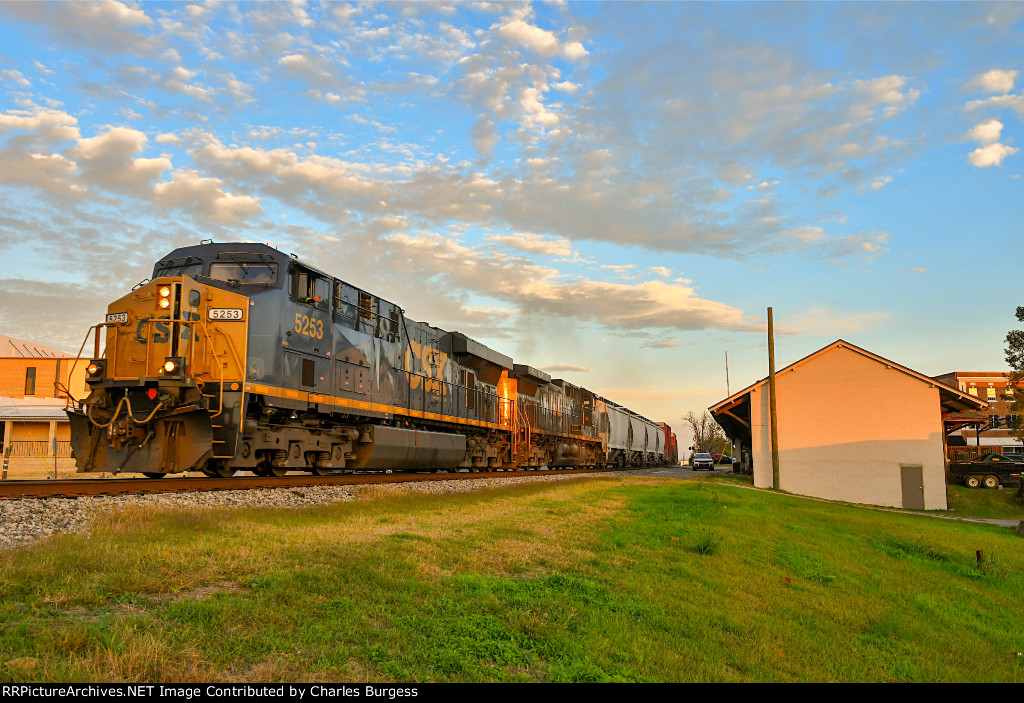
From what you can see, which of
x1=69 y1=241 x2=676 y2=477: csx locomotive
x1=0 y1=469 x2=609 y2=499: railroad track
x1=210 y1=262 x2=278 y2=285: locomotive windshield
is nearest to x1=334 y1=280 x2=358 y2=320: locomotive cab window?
x1=69 y1=241 x2=676 y2=477: csx locomotive

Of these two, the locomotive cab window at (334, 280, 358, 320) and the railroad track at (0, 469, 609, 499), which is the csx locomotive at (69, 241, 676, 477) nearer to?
the locomotive cab window at (334, 280, 358, 320)

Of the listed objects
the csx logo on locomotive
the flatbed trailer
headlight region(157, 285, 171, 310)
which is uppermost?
headlight region(157, 285, 171, 310)

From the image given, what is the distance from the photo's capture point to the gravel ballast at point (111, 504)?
265 inches

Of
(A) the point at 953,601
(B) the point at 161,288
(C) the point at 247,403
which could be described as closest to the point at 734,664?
(A) the point at 953,601

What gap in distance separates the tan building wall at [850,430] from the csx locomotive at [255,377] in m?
18.7

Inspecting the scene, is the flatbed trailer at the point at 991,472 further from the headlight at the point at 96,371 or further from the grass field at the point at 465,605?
the headlight at the point at 96,371

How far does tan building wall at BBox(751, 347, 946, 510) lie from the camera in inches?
1184

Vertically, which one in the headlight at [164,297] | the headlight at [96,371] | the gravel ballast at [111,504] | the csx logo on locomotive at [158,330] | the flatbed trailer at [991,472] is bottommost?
the flatbed trailer at [991,472]

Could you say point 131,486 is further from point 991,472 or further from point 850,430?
point 991,472

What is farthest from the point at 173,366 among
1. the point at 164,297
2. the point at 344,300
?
the point at 344,300

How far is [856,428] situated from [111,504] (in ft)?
101

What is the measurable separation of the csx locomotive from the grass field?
10.0 ft

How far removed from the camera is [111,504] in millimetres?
8484

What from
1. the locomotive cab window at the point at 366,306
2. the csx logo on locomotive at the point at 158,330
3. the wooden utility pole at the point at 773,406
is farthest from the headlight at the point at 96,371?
the wooden utility pole at the point at 773,406
